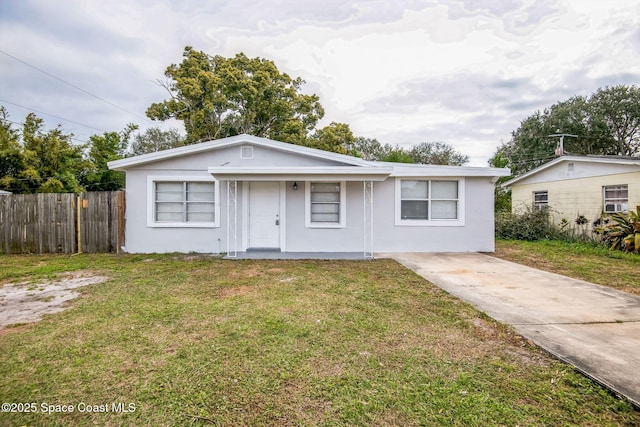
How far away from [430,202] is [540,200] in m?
8.72

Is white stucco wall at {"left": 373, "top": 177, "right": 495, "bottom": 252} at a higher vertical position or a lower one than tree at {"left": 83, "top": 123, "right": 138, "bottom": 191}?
lower

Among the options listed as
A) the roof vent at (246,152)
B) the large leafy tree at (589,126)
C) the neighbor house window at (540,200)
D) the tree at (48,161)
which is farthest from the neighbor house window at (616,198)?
the tree at (48,161)

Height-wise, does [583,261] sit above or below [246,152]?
below

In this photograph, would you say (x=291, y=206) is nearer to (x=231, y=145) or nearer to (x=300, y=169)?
(x=300, y=169)

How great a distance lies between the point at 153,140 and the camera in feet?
101

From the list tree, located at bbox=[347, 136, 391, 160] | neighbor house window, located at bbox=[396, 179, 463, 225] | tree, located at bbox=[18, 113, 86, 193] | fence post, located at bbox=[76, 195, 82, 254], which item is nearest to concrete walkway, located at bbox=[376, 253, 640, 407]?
neighbor house window, located at bbox=[396, 179, 463, 225]

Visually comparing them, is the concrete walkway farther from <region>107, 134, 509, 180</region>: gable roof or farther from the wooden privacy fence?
the wooden privacy fence

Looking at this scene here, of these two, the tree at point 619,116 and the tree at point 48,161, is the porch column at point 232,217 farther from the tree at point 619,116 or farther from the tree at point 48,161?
the tree at point 619,116

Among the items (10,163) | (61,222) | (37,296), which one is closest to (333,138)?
(61,222)

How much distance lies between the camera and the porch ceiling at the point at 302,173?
8.10m

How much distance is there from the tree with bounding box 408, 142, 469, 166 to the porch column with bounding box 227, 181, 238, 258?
26.8 meters

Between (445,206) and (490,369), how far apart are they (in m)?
7.50

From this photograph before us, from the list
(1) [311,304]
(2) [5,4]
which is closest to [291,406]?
(1) [311,304]

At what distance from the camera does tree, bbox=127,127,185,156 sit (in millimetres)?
30139
